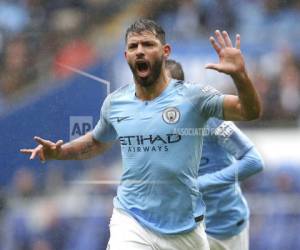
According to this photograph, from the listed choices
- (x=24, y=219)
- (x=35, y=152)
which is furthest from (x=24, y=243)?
(x=35, y=152)

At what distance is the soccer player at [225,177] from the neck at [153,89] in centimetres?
55

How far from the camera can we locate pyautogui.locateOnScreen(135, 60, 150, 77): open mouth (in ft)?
12.5

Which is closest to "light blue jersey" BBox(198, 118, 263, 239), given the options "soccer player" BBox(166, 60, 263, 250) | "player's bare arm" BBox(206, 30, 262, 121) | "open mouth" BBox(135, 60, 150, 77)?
"soccer player" BBox(166, 60, 263, 250)

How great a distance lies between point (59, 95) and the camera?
478cm

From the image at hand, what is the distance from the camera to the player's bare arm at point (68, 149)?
3984 millimetres

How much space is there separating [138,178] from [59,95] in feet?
3.64

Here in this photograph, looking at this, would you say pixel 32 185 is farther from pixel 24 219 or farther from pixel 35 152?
pixel 35 152

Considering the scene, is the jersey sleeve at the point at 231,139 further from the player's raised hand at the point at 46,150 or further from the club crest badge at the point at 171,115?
the player's raised hand at the point at 46,150

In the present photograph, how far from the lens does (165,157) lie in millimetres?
3799

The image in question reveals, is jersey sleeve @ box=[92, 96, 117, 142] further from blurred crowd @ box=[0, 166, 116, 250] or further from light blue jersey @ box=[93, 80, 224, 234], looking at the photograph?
blurred crowd @ box=[0, 166, 116, 250]

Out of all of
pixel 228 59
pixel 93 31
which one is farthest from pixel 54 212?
pixel 228 59

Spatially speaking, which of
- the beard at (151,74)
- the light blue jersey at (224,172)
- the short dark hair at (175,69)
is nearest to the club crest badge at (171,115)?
the beard at (151,74)

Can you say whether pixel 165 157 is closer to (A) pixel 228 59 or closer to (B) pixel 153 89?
(B) pixel 153 89

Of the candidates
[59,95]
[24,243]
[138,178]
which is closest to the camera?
[138,178]
